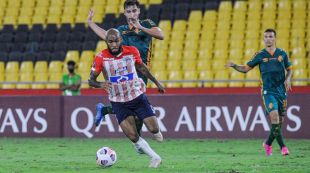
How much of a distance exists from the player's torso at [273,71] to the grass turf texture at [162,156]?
1.15 metres

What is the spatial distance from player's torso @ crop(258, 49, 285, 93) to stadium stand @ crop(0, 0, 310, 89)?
22.5 ft

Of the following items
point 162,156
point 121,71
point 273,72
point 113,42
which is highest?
point 113,42

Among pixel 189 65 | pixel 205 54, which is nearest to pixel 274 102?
pixel 189 65

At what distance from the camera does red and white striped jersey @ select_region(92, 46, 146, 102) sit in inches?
463

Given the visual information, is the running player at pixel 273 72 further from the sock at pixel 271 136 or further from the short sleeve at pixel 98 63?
the short sleeve at pixel 98 63

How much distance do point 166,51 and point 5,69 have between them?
5.04m

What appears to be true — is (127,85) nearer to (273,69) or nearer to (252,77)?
(273,69)

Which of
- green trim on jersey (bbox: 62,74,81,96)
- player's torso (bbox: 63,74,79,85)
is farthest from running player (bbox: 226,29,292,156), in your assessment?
player's torso (bbox: 63,74,79,85)

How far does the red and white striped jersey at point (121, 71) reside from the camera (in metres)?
11.8

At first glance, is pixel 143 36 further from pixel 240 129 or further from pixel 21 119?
pixel 21 119

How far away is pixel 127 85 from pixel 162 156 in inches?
108

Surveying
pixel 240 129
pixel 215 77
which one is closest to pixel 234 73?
pixel 215 77

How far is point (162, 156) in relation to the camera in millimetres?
14266

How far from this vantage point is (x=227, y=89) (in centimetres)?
2170
